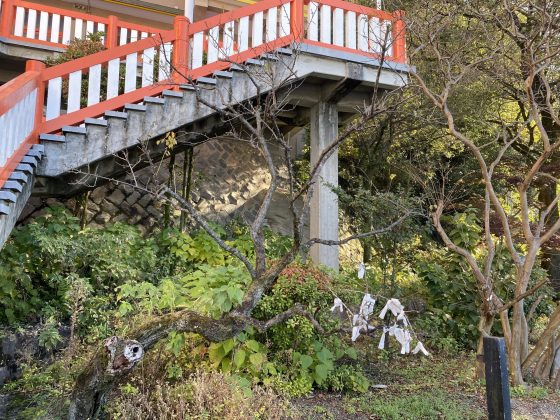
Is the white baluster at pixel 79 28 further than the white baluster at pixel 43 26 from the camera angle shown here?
Yes

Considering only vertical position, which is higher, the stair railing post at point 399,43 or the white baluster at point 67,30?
the white baluster at point 67,30

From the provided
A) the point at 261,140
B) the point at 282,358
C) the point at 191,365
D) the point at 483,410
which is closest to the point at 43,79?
the point at 261,140

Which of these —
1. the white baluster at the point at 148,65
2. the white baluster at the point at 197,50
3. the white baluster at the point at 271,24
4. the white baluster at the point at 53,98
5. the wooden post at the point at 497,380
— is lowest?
the wooden post at the point at 497,380

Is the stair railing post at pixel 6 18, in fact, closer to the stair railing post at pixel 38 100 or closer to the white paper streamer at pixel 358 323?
the stair railing post at pixel 38 100

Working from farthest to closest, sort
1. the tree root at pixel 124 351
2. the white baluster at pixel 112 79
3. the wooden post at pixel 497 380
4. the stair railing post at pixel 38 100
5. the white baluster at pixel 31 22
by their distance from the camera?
1. the white baluster at pixel 31 22
2. the white baluster at pixel 112 79
3. the stair railing post at pixel 38 100
4. the tree root at pixel 124 351
5. the wooden post at pixel 497 380

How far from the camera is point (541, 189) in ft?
25.4

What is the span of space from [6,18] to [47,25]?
0.63 m

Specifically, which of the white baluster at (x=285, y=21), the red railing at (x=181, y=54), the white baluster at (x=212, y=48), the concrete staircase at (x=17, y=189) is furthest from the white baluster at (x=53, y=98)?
the white baluster at (x=285, y=21)

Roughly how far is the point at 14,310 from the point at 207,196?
446 cm

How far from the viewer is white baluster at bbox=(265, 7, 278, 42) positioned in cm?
608

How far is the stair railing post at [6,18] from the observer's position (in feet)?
24.1

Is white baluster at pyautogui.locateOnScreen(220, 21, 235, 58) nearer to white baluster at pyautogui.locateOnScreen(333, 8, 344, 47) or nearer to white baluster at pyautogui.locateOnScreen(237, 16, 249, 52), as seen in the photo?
white baluster at pyautogui.locateOnScreen(237, 16, 249, 52)

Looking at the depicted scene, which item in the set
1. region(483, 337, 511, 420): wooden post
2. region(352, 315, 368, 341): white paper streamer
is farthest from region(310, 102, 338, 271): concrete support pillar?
region(483, 337, 511, 420): wooden post

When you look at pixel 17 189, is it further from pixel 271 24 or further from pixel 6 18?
pixel 6 18
